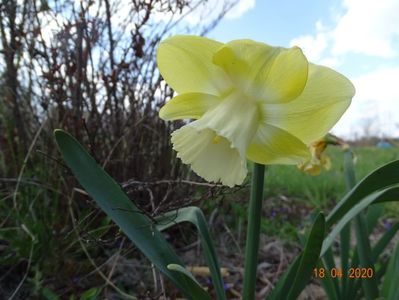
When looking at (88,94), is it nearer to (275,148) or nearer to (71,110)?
(71,110)

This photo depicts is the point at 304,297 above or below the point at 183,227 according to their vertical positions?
below

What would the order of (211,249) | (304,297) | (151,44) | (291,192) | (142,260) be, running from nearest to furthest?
(211,249) < (304,297) < (142,260) < (151,44) < (291,192)

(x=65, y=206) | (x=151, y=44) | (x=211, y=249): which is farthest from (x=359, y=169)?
(x=211, y=249)

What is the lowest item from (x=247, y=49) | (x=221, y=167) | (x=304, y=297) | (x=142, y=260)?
(x=304, y=297)

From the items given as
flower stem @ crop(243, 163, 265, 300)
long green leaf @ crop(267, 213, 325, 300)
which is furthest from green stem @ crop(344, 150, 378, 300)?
flower stem @ crop(243, 163, 265, 300)

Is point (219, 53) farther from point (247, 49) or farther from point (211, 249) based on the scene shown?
point (211, 249)

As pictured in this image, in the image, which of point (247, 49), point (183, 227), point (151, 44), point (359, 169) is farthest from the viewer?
point (359, 169)
